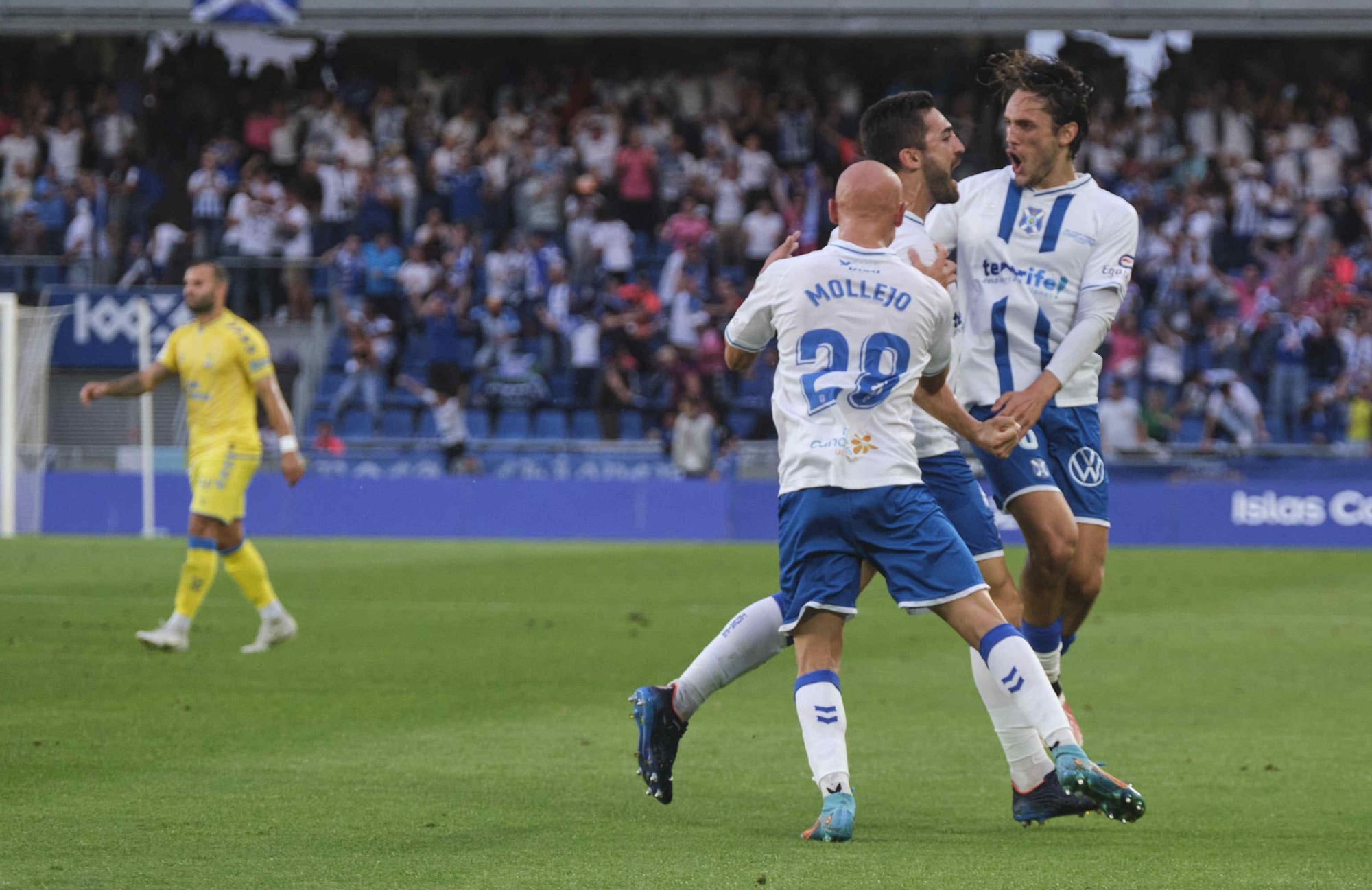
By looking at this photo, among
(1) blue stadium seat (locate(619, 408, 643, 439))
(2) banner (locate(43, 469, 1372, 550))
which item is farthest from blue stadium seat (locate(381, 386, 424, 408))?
(1) blue stadium seat (locate(619, 408, 643, 439))

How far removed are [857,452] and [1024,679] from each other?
84 centimetres

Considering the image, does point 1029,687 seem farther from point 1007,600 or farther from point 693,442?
point 693,442

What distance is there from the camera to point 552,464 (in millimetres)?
24172

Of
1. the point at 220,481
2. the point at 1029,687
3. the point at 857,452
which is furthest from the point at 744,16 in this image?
the point at 1029,687

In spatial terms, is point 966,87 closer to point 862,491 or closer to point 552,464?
point 552,464

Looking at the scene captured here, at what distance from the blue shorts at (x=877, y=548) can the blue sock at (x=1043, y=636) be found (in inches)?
59.9

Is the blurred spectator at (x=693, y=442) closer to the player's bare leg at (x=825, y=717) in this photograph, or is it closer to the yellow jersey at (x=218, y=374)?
the yellow jersey at (x=218, y=374)

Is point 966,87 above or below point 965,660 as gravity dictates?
above

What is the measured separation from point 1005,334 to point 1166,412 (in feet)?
61.9

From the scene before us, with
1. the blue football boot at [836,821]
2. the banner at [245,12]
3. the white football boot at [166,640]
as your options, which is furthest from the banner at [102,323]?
the blue football boot at [836,821]

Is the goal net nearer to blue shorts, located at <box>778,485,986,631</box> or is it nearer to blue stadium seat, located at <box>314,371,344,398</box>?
blue stadium seat, located at <box>314,371,344,398</box>

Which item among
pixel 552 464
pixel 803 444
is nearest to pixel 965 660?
pixel 803 444

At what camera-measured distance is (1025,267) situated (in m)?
6.91

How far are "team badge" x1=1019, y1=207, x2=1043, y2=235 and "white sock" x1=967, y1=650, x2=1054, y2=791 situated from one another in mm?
1718
